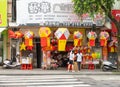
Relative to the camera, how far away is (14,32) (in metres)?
36.8

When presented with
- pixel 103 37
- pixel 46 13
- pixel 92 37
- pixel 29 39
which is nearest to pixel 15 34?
pixel 29 39

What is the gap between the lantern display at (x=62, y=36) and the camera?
35844 millimetres

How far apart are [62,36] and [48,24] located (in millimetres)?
1752

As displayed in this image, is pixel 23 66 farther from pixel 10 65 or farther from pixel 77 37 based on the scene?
pixel 77 37

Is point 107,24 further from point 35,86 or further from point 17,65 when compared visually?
point 35,86

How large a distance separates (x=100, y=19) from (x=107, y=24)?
2.67 feet

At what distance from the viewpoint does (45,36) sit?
35.7m

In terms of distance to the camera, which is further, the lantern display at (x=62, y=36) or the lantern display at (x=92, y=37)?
the lantern display at (x=92, y=37)

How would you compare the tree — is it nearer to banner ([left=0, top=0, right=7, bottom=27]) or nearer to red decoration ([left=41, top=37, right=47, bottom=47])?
red decoration ([left=41, top=37, right=47, bottom=47])

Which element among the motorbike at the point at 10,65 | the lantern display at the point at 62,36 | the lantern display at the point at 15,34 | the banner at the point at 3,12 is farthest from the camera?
the banner at the point at 3,12

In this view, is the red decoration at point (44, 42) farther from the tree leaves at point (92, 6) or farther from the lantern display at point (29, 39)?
the tree leaves at point (92, 6)

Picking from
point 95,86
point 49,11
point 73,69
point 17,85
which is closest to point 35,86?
point 17,85

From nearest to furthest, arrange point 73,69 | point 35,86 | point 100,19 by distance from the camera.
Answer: point 35,86
point 73,69
point 100,19

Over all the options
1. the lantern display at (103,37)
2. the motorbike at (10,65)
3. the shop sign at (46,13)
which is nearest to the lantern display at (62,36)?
the shop sign at (46,13)
